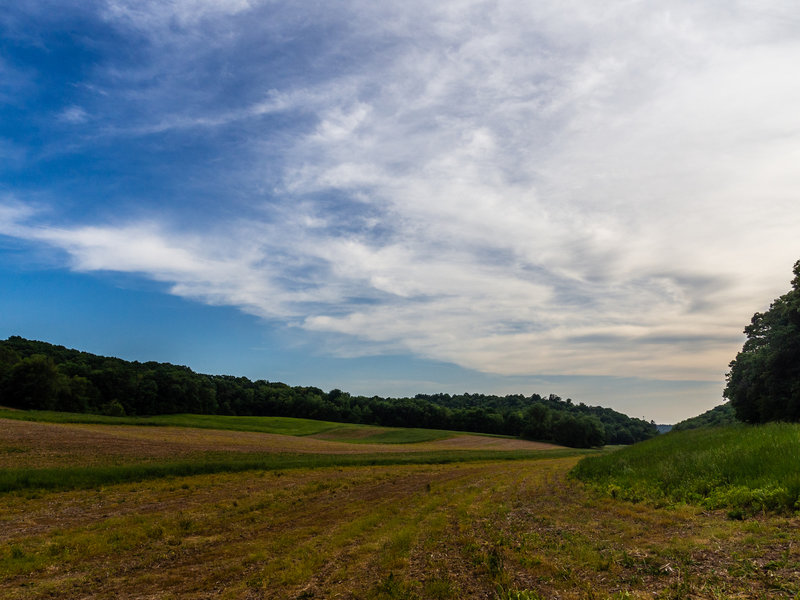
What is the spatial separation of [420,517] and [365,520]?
2.15 meters

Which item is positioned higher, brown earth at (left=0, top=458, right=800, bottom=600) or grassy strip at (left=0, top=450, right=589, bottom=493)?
brown earth at (left=0, top=458, right=800, bottom=600)

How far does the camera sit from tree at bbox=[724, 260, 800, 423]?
3522cm

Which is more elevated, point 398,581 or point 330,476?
point 398,581

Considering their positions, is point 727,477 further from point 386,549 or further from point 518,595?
point 386,549

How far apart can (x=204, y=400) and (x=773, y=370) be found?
132m

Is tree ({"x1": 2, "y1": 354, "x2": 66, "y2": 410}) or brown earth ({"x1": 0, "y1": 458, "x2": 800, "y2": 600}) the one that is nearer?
brown earth ({"x1": 0, "y1": 458, "x2": 800, "y2": 600})

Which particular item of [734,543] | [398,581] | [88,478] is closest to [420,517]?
[398,581]

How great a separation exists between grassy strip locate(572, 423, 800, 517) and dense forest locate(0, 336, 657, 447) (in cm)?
10580

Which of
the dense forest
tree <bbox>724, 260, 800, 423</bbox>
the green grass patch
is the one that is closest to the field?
tree <bbox>724, 260, 800, 423</bbox>

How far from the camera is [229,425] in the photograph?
263 feet

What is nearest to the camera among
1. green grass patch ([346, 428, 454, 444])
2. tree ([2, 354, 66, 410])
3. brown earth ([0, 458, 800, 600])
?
brown earth ([0, 458, 800, 600])

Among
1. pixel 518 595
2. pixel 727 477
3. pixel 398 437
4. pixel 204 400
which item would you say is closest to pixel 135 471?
pixel 518 595

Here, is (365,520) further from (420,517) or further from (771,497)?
(771,497)

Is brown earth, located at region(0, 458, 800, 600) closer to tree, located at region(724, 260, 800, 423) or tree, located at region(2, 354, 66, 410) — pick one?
tree, located at region(724, 260, 800, 423)
